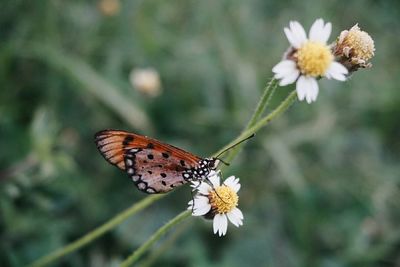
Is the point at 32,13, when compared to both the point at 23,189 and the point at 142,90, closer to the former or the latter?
the point at 142,90

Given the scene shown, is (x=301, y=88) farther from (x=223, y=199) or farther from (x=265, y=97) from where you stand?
(x=223, y=199)

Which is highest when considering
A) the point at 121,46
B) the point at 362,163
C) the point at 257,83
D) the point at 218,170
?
the point at 121,46

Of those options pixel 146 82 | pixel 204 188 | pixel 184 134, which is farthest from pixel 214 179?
pixel 184 134

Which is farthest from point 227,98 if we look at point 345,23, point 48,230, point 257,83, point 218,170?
point 218,170

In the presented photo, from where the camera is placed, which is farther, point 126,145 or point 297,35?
point 126,145

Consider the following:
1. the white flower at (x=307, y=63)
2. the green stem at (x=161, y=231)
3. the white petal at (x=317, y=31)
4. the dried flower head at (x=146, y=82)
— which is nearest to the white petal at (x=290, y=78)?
the white flower at (x=307, y=63)

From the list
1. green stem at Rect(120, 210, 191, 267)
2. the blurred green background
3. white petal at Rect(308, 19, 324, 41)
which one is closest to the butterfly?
green stem at Rect(120, 210, 191, 267)
